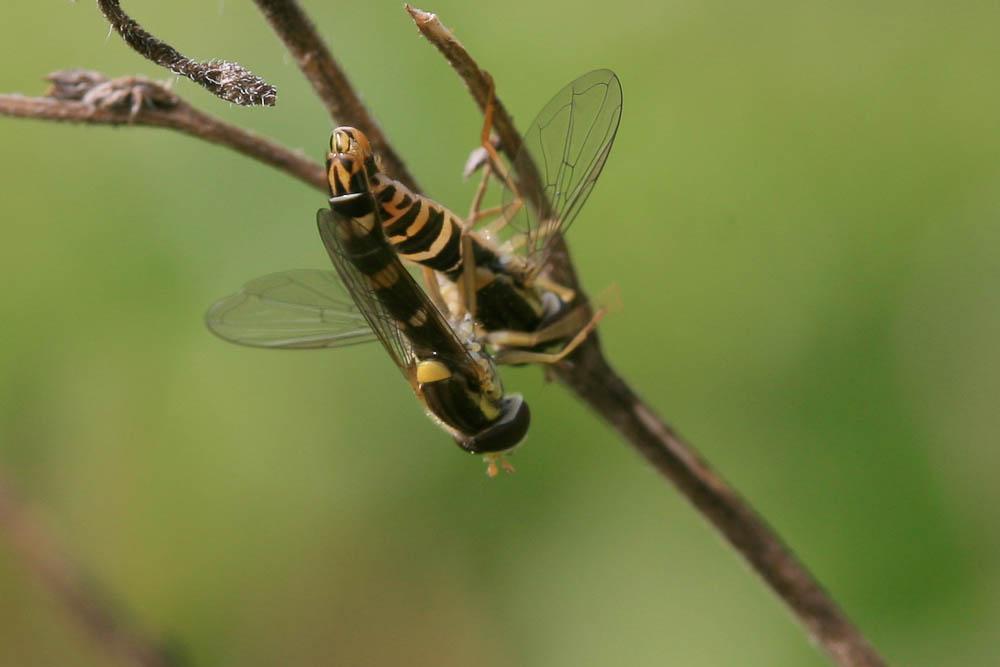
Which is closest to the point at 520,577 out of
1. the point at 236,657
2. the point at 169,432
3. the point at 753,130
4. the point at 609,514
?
the point at 609,514

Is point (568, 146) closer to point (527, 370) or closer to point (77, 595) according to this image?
point (527, 370)

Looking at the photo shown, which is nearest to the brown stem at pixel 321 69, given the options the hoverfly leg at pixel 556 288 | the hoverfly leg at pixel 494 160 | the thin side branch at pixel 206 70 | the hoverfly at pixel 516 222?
the hoverfly at pixel 516 222

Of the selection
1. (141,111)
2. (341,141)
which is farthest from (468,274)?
(141,111)

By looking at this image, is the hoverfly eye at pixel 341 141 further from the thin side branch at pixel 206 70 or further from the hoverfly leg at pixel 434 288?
the hoverfly leg at pixel 434 288

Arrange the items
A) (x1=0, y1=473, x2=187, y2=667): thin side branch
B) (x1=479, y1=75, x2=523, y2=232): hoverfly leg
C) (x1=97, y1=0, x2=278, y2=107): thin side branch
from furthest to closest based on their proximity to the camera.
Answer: (x1=0, y1=473, x2=187, y2=667): thin side branch, (x1=479, y1=75, x2=523, y2=232): hoverfly leg, (x1=97, y1=0, x2=278, y2=107): thin side branch

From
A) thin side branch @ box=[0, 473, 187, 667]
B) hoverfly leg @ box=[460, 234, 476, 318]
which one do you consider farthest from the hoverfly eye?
thin side branch @ box=[0, 473, 187, 667]

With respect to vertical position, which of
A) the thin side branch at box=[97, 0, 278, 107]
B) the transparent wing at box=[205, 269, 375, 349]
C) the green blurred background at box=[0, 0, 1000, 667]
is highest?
the thin side branch at box=[97, 0, 278, 107]

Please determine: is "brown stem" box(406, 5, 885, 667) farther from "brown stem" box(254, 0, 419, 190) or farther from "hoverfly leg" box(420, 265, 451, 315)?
"hoverfly leg" box(420, 265, 451, 315)
